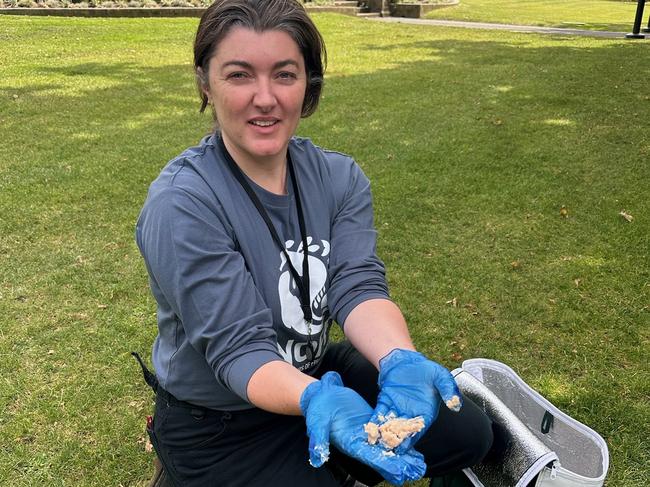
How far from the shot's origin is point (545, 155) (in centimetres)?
Result: 568

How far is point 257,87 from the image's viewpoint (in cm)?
173

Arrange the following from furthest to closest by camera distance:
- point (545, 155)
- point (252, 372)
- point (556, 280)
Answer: point (545, 155), point (556, 280), point (252, 372)

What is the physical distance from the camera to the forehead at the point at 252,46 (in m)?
1.69

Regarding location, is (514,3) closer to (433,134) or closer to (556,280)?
(433,134)

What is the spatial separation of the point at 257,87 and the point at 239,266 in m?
0.51

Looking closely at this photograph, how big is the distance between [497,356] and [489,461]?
1.21 meters

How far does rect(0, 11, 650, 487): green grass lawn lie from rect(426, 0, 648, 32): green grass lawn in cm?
956

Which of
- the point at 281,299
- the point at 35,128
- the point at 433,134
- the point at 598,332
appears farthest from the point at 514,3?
the point at 281,299

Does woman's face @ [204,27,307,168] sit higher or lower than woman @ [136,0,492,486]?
higher

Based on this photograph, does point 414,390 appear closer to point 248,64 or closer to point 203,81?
point 248,64

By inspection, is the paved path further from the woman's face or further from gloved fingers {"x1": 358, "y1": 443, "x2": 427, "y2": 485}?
gloved fingers {"x1": 358, "y1": 443, "x2": 427, "y2": 485}

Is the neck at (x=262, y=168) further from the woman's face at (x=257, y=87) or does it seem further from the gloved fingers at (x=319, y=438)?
the gloved fingers at (x=319, y=438)

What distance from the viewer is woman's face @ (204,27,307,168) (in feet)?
5.58

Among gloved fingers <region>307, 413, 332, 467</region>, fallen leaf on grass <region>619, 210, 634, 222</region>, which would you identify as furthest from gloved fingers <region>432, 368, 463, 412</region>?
fallen leaf on grass <region>619, 210, 634, 222</region>
